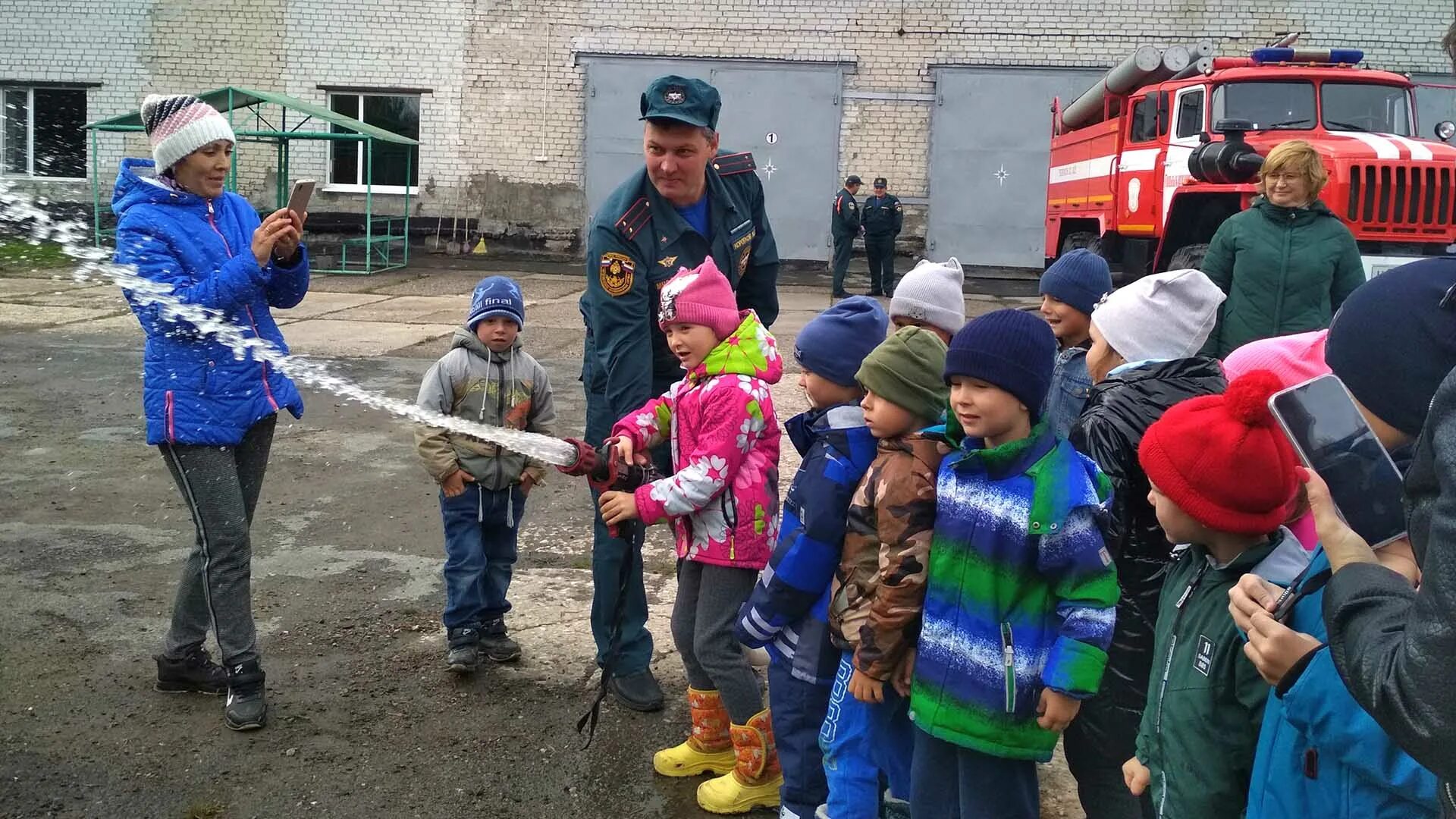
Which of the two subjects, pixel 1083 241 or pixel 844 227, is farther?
pixel 844 227

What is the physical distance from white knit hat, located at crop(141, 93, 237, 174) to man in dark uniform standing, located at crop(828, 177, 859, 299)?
14295 millimetres

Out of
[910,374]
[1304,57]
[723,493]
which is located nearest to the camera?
[910,374]

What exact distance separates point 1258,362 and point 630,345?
1.85 meters

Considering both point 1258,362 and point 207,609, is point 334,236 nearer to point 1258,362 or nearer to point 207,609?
point 207,609

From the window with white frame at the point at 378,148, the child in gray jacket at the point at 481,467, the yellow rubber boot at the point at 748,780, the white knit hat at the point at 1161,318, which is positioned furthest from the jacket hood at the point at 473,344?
the window with white frame at the point at 378,148

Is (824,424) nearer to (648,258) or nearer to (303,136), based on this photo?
(648,258)

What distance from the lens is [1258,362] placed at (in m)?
2.89

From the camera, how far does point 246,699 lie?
3.89 m

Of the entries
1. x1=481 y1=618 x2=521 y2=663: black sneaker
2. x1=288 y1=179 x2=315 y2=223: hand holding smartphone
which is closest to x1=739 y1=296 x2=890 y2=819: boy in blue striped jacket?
x1=481 y1=618 x2=521 y2=663: black sneaker

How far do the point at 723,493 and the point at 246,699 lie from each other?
1735 mm

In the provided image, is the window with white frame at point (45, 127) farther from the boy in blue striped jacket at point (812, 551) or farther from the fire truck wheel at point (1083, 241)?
the boy in blue striped jacket at point (812, 551)

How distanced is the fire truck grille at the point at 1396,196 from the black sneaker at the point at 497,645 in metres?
8.21

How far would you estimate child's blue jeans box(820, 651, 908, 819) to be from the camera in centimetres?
301

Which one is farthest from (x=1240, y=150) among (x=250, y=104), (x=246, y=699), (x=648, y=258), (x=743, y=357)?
(x=250, y=104)
